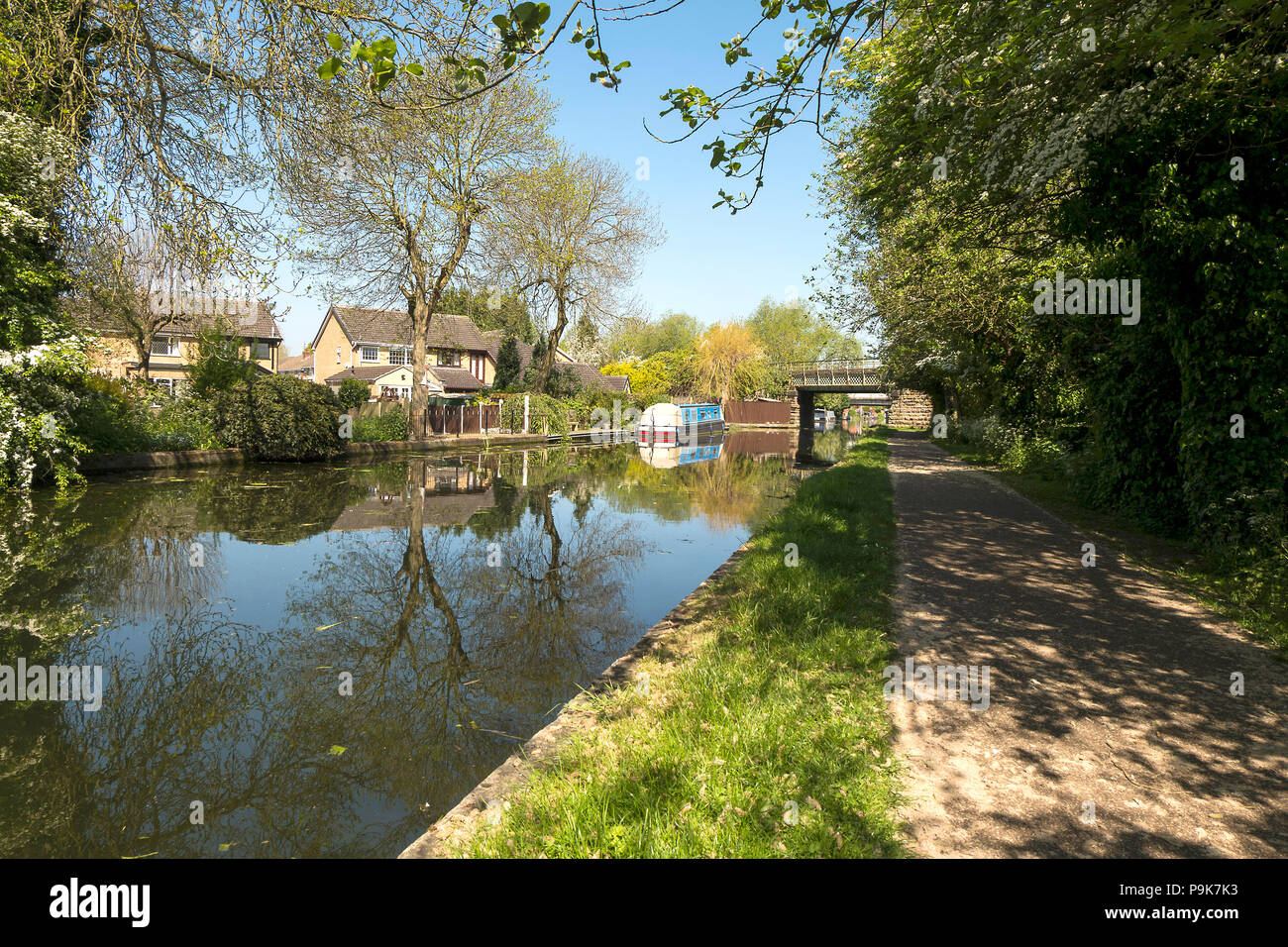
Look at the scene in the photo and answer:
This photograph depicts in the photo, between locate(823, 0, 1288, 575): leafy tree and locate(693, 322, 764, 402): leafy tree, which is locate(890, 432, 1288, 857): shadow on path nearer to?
locate(823, 0, 1288, 575): leafy tree

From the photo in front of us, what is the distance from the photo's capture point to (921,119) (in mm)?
7766

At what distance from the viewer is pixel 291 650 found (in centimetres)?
515

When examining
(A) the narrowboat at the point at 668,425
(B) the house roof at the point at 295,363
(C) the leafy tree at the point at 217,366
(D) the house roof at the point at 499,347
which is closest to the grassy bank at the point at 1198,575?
(A) the narrowboat at the point at 668,425

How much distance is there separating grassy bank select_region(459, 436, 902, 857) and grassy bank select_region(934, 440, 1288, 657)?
3036mm

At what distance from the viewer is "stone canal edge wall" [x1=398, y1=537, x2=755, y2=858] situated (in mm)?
2734

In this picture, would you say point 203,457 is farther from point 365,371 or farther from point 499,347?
point 499,347

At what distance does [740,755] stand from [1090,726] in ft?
7.12

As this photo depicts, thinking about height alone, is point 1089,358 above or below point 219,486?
above

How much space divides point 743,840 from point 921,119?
8415mm

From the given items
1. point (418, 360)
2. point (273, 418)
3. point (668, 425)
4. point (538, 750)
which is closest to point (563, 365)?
point (668, 425)

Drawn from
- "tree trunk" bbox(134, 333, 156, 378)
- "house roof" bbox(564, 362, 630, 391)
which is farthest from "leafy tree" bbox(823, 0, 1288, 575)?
"house roof" bbox(564, 362, 630, 391)
